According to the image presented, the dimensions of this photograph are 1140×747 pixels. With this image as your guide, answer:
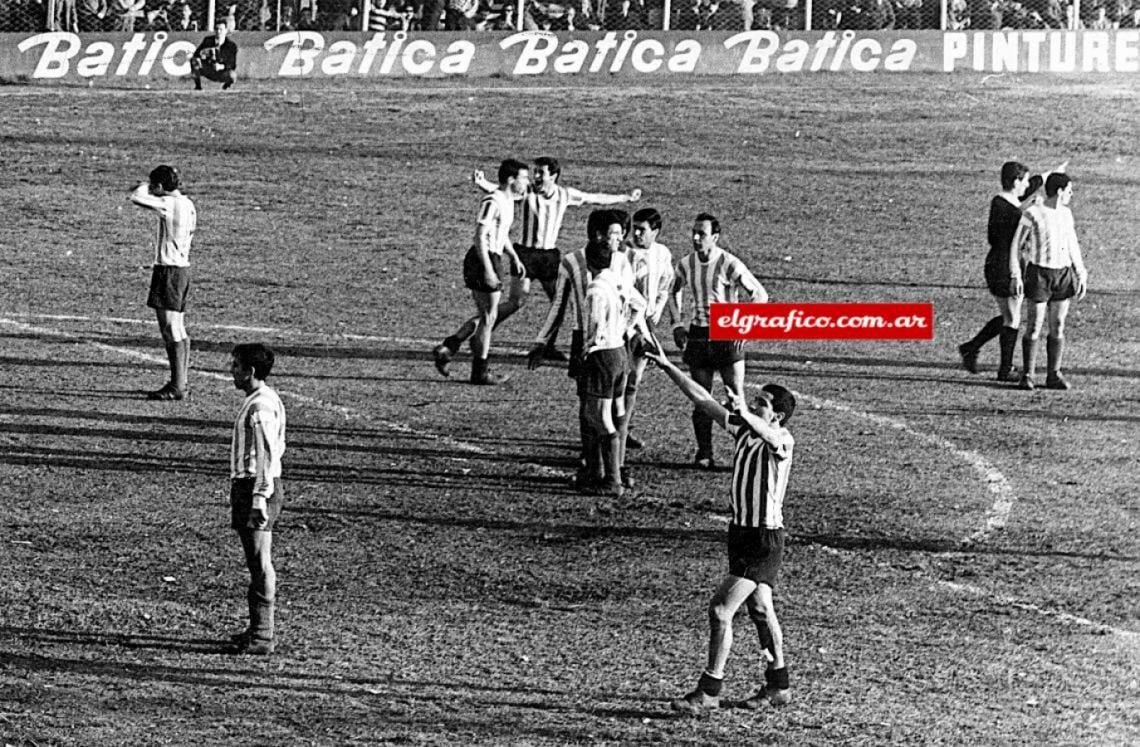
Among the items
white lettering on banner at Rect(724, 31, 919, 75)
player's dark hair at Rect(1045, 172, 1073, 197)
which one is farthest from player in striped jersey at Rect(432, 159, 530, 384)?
white lettering on banner at Rect(724, 31, 919, 75)

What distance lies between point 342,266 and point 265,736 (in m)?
17.4

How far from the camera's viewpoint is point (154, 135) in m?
35.8

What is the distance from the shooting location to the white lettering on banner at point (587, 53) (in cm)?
4016

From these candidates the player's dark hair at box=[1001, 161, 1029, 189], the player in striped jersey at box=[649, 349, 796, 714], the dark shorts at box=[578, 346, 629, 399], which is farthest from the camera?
the player's dark hair at box=[1001, 161, 1029, 189]

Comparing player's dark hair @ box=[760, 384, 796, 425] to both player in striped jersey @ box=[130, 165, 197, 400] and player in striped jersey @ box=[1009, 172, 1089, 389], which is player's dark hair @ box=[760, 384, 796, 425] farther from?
player in striped jersey @ box=[1009, 172, 1089, 389]

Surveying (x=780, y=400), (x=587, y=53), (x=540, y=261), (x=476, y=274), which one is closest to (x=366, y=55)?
(x=587, y=53)

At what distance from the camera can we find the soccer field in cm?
1323

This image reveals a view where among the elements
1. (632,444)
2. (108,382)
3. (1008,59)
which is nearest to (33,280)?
(108,382)

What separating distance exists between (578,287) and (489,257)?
3489 mm

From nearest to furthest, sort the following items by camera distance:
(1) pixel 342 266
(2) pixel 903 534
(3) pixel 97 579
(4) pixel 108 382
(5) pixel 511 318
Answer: (3) pixel 97 579 → (2) pixel 903 534 → (4) pixel 108 382 → (5) pixel 511 318 → (1) pixel 342 266

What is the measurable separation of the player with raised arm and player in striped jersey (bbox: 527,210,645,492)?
9.68 ft

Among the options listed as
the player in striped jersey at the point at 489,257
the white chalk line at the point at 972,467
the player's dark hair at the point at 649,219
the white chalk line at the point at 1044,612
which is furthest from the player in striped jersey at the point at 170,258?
the white chalk line at the point at 1044,612

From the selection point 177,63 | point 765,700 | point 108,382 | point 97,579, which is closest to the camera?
point 765,700

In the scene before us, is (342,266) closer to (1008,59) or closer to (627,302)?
(627,302)
